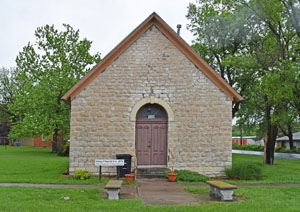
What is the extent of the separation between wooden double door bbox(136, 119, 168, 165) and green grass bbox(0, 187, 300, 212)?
4.28 metres

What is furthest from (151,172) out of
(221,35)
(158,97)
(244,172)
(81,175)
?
(221,35)

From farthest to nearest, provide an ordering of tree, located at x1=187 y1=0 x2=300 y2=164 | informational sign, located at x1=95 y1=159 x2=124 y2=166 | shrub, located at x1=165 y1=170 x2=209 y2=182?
tree, located at x1=187 y1=0 x2=300 y2=164 < shrub, located at x1=165 y1=170 x2=209 y2=182 < informational sign, located at x1=95 y1=159 x2=124 y2=166

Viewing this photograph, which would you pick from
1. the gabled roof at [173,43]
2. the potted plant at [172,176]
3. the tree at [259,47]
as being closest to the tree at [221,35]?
the tree at [259,47]

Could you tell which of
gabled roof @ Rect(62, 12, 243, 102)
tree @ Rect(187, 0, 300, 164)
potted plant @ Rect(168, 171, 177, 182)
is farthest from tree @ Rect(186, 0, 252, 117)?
potted plant @ Rect(168, 171, 177, 182)

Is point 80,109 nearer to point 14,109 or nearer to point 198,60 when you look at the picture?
point 198,60

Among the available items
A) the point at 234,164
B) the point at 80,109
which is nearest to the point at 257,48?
the point at 234,164

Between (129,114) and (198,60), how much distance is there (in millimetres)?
3959

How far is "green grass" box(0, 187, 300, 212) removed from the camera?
7848 mm

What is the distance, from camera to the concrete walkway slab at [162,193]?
8.97 meters

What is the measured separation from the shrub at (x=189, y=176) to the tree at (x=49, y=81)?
1835 centimetres

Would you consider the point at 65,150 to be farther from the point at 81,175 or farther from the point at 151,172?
the point at 151,172

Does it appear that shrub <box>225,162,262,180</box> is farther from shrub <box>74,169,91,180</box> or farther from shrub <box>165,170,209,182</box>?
shrub <box>74,169,91,180</box>

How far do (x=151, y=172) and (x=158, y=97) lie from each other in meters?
3.33

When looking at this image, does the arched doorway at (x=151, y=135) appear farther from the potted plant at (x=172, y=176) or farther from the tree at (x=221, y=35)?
the tree at (x=221, y=35)
